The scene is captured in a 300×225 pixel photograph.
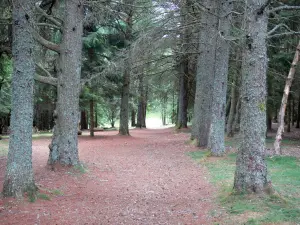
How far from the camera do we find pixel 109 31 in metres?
19.3

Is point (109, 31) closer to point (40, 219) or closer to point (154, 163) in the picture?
point (154, 163)

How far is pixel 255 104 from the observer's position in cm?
617

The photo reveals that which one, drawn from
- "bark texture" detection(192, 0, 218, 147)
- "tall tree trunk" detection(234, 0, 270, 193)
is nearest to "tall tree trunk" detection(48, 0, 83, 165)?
"tall tree trunk" detection(234, 0, 270, 193)

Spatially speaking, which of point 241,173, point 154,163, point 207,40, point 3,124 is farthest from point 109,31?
point 3,124

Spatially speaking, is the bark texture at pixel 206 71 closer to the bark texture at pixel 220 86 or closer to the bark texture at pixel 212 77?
the bark texture at pixel 212 77

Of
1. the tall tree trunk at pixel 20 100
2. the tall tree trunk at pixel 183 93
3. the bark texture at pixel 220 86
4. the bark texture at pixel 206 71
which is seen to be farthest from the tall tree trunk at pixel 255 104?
the tall tree trunk at pixel 183 93

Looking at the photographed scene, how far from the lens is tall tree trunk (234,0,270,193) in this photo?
6.17m

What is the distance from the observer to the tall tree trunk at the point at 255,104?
6.17 m

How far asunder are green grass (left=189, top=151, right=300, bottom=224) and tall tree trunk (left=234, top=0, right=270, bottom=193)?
0.31 m

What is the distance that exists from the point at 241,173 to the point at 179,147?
9758 mm

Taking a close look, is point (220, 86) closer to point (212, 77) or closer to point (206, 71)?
point (212, 77)

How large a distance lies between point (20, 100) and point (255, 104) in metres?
4.36

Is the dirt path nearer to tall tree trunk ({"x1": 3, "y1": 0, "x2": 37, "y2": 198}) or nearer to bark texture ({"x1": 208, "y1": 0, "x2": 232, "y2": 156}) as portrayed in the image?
tall tree trunk ({"x1": 3, "y1": 0, "x2": 37, "y2": 198})

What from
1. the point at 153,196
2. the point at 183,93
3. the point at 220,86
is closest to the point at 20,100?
the point at 153,196
